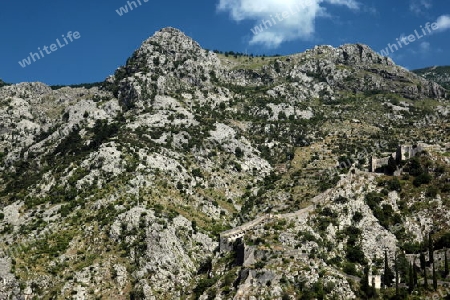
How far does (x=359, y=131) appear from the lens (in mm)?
180375

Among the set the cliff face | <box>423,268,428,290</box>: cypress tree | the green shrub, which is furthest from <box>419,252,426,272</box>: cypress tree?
the green shrub

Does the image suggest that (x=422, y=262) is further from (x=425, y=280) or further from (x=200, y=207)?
(x=200, y=207)

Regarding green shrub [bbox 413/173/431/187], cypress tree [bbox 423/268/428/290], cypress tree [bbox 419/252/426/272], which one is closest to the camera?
cypress tree [bbox 423/268/428/290]

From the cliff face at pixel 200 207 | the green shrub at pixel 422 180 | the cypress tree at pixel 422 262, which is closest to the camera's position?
the cypress tree at pixel 422 262

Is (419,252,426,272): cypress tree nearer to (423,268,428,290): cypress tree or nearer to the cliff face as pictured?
(423,268,428,290): cypress tree

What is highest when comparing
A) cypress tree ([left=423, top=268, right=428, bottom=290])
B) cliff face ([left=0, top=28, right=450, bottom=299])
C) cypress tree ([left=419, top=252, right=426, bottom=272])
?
cliff face ([left=0, top=28, right=450, bottom=299])

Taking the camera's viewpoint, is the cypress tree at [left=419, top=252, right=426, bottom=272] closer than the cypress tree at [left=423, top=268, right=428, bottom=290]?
No

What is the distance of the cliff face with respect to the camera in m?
97.6

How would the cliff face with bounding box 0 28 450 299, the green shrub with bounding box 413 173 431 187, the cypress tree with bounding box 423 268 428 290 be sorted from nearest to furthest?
1. the cypress tree with bounding box 423 268 428 290
2. the cliff face with bounding box 0 28 450 299
3. the green shrub with bounding box 413 173 431 187

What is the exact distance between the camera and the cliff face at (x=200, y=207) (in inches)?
3841

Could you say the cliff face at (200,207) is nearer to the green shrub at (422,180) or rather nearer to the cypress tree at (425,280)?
the green shrub at (422,180)

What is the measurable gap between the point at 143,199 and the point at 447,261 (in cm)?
6332

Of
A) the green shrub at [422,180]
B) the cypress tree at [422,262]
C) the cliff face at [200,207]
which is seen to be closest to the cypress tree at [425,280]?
the cypress tree at [422,262]

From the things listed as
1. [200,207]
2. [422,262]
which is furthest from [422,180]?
[200,207]
